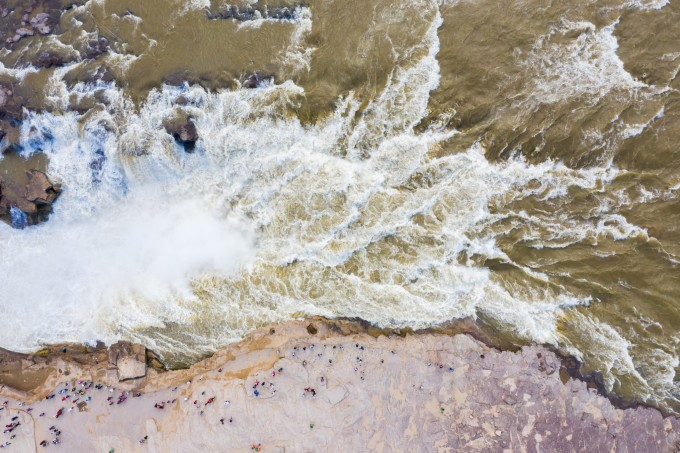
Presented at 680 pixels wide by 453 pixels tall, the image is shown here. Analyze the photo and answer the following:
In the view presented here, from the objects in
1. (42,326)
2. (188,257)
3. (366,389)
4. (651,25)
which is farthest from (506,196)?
(42,326)

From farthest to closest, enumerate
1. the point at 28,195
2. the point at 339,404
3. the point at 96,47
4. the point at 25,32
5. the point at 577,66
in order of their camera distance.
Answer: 1. the point at 25,32
2. the point at 28,195
3. the point at 96,47
4. the point at 339,404
5. the point at 577,66

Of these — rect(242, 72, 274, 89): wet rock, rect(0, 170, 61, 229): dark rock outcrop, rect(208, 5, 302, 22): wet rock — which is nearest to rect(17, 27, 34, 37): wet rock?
rect(0, 170, 61, 229): dark rock outcrop

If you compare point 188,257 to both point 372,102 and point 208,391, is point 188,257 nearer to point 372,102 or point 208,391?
point 208,391

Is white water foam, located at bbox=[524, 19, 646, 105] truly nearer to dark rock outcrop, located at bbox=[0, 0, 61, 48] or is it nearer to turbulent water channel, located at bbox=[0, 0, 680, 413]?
turbulent water channel, located at bbox=[0, 0, 680, 413]

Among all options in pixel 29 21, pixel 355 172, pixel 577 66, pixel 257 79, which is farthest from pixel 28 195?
pixel 577 66

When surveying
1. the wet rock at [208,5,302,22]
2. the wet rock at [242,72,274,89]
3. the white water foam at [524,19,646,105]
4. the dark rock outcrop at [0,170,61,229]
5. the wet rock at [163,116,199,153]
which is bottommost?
the dark rock outcrop at [0,170,61,229]

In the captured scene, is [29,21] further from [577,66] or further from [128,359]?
[577,66]

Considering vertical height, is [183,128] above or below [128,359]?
above
